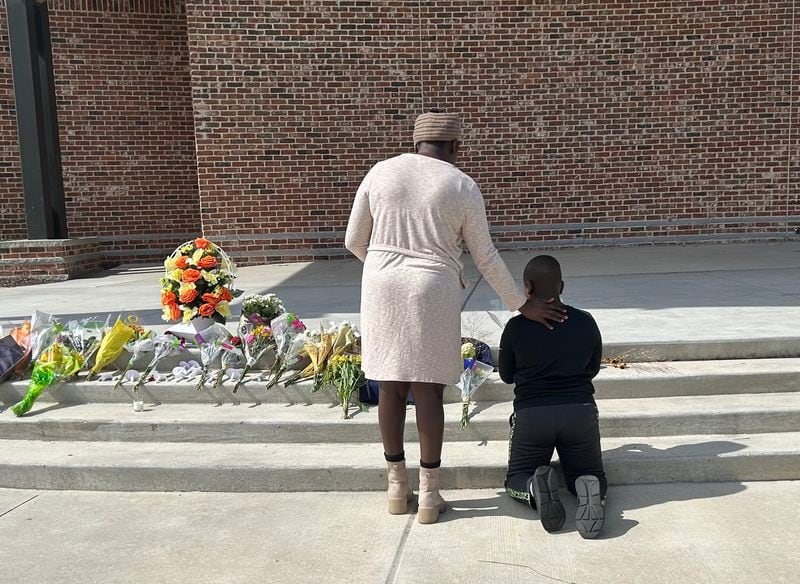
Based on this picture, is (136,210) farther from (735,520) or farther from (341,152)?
(735,520)

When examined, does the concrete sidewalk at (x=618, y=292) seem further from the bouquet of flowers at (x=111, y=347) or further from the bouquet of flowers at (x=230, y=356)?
the bouquet of flowers at (x=230, y=356)

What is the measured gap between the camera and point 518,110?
9484 mm

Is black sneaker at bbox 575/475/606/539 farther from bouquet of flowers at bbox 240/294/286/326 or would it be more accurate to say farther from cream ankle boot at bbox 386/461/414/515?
bouquet of flowers at bbox 240/294/286/326

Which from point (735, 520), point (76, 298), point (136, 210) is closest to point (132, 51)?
point (136, 210)

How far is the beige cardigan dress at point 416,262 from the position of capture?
277cm

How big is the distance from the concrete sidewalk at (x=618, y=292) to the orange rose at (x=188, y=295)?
0.77 m

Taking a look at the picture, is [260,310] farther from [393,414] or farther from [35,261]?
[35,261]

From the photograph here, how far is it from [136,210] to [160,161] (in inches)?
31.5

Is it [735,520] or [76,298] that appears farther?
[76,298]

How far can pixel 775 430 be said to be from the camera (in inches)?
141

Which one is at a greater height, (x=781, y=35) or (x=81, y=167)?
(x=781, y=35)

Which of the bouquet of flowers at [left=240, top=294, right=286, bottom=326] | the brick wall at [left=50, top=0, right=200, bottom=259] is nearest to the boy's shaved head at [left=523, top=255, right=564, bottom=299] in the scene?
the bouquet of flowers at [left=240, top=294, right=286, bottom=326]

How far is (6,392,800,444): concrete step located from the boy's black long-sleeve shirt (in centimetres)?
68

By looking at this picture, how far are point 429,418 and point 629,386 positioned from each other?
4.81 feet
